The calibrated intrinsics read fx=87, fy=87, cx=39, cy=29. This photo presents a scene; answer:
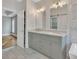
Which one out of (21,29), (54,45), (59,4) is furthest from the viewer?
(21,29)

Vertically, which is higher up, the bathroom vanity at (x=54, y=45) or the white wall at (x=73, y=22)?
the white wall at (x=73, y=22)

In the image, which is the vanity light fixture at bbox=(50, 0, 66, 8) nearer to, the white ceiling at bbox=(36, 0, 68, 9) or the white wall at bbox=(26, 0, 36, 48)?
the white ceiling at bbox=(36, 0, 68, 9)

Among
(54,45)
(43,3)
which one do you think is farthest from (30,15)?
(54,45)

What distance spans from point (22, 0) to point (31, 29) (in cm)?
196

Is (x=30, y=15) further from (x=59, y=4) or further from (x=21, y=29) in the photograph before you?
(x=59, y=4)

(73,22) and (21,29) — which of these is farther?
(21,29)

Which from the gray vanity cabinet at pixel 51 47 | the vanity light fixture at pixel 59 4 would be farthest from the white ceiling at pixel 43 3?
the gray vanity cabinet at pixel 51 47

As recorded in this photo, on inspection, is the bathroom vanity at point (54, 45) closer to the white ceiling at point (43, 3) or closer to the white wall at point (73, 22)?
the white wall at point (73, 22)

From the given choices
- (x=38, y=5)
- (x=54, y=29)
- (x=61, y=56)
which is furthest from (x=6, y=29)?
(x=61, y=56)

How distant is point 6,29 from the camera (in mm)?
11062

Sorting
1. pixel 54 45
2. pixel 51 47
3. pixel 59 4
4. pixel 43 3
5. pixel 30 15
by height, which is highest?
pixel 43 3

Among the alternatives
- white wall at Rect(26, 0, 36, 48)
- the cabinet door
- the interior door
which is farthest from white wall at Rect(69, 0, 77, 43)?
the interior door

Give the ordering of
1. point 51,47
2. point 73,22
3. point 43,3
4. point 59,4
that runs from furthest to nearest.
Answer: point 43,3
point 59,4
point 51,47
point 73,22

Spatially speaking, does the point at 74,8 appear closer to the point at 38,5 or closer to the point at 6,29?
the point at 38,5
